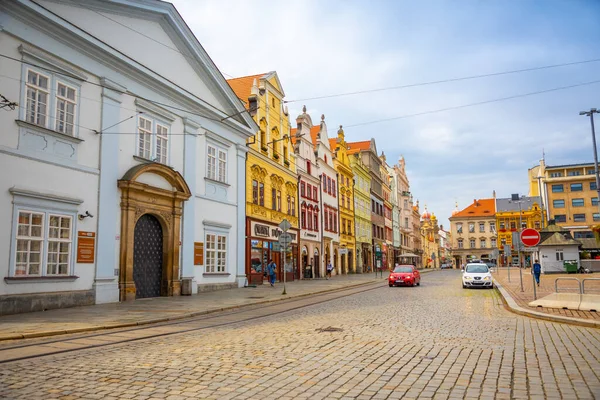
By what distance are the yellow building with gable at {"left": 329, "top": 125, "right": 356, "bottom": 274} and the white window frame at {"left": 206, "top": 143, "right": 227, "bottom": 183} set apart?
26615 mm

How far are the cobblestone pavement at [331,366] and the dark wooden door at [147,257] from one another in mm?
10600

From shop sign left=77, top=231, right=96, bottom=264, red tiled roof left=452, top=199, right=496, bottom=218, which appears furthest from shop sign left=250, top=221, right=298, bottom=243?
→ red tiled roof left=452, top=199, right=496, bottom=218

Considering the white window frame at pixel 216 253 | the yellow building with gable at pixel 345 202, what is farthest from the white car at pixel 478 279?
the yellow building with gable at pixel 345 202

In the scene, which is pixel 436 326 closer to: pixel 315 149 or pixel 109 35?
pixel 109 35

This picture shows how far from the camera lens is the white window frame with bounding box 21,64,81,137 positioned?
15556 mm

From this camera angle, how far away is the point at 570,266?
1864 inches

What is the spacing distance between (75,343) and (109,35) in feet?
45.4

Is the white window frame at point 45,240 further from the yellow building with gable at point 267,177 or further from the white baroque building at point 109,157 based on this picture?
the yellow building with gable at point 267,177

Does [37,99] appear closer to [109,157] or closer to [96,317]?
[109,157]

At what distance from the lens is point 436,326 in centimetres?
1180

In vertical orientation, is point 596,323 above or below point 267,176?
below

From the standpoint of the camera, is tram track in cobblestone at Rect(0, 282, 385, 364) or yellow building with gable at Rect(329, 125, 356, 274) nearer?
tram track in cobblestone at Rect(0, 282, 385, 364)

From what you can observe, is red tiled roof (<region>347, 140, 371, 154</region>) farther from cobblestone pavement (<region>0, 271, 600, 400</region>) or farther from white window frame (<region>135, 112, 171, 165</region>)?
cobblestone pavement (<region>0, 271, 600, 400</region>)

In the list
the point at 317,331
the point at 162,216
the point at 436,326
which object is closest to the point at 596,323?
the point at 436,326
